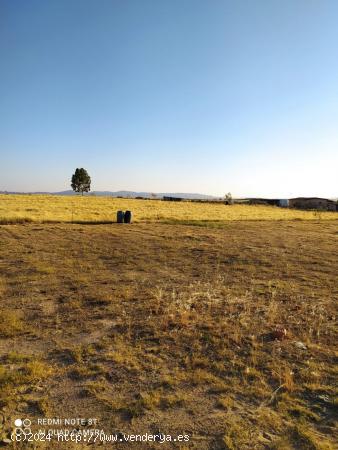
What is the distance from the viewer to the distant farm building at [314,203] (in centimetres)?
6179

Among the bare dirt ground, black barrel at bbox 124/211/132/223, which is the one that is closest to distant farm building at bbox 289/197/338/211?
black barrel at bbox 124/211/132/223

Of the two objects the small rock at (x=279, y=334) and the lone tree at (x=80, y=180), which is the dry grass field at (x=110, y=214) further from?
the lone tree at (x=80, y=180)

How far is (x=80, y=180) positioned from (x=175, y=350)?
10012cm

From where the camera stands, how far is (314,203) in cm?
6531

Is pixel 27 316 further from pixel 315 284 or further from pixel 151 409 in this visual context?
pixel 315 284

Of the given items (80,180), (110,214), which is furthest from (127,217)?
(80,180)

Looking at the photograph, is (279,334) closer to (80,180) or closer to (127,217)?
(127,217)

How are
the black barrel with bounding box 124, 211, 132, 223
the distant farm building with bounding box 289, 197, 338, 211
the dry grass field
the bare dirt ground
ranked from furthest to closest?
the distant farm building with bounding box 289, 197, 338, 211, the dry grass field, the black barrel with bounding box 124, 211, 132, 223, the bare dirt ground

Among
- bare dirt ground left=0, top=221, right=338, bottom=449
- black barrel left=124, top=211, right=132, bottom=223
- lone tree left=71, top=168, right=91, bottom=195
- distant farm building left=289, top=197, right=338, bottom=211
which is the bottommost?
bare dirt ground left=0, top=221, right=338, bottom=449

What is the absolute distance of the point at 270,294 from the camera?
8.71 meters

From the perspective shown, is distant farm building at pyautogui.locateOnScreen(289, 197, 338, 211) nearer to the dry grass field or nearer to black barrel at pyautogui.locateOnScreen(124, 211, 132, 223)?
the dry grass field

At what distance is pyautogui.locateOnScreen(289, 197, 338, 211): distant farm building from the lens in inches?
2433

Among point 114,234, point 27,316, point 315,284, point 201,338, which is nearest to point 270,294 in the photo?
point 315,284

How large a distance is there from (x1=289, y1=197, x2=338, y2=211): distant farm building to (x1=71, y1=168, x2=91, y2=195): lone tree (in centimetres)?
5992
